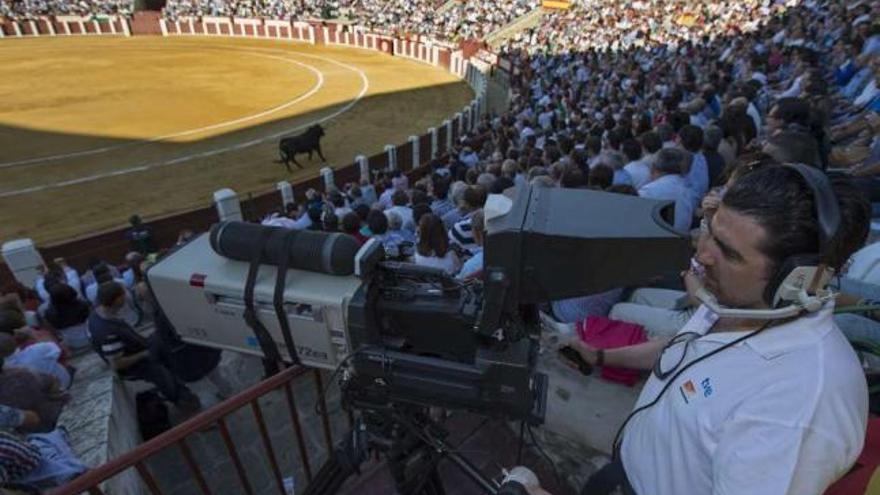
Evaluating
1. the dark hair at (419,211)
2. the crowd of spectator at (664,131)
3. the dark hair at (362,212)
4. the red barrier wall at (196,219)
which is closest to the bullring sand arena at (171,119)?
the red barrier wall at (196,219)

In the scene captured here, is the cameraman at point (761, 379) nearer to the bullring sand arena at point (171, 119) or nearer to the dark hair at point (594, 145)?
the dark hair at point (594, 145)

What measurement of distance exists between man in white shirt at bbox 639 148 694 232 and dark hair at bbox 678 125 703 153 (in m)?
0.78

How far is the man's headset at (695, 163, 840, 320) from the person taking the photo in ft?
3.98

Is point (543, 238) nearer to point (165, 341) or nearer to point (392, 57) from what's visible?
point (165, 341)

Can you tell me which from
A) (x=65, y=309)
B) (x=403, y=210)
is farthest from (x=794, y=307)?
(x=65, y=309)

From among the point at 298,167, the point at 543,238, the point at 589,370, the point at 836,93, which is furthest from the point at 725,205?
the point at 298,167

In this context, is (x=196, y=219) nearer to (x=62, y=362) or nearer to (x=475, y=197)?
(x=62, y=362)

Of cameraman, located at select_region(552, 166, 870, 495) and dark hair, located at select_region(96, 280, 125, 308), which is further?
dark hair, located at select_region(96, 280, 125, 308)

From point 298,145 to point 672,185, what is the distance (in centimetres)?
1165

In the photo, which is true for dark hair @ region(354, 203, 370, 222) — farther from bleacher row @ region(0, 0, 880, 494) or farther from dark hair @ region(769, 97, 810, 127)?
dark hair @ region(769, 97, 810, 127)

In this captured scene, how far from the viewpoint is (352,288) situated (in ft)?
5.80

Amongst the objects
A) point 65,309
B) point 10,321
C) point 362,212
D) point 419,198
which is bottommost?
point 65,309

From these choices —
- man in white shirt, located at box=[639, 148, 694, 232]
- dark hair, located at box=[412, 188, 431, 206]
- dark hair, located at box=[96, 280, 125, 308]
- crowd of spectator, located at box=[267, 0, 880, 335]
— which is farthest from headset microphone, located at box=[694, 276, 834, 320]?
dark hair, located at box=[412, 188, 431, 206]

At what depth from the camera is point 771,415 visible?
3.86 ft
